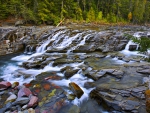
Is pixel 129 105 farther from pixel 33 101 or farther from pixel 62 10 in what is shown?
pixel 62 10

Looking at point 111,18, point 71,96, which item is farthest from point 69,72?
point 111,18

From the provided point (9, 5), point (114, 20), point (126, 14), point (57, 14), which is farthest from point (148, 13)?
point (9, 5)

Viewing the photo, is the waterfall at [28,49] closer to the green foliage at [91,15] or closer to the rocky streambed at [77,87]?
the rocky streambed at [77,87]

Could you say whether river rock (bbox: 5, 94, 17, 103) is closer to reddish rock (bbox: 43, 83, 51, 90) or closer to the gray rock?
reddish rock (bbox: 43, 83, 51, 90)

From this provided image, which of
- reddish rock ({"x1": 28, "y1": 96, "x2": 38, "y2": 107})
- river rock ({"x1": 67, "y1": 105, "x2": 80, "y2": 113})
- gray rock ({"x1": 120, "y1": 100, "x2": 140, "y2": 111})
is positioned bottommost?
river rock ({"x1": 67, "y1": 105, "x2": 80, "y2": 113})

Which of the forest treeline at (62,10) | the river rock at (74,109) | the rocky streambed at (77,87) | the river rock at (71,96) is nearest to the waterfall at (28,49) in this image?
the rocky streambed at (77,87)

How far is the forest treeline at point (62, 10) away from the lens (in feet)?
73.3

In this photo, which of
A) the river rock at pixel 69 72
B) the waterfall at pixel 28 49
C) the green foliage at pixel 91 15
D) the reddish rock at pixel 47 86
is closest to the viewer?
the reddish rock at pixel 47 86

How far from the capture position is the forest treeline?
73.3 ft

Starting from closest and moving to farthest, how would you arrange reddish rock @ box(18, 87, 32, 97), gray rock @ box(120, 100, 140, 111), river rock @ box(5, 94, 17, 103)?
gray rock @ box(120, 100, 140, 111)
river rock @ box(5, 94, 17, 103)
reddish rock @ box(18, 87, 32, 97)

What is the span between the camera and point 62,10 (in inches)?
1013

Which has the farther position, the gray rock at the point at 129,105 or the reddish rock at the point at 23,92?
the reddish rock at the point at 23,92

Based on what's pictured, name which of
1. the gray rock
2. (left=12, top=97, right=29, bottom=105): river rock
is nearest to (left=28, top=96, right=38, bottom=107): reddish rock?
(left=12, top=97, right=29, bottom=105): river rock

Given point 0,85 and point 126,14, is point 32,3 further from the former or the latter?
point 126,14
